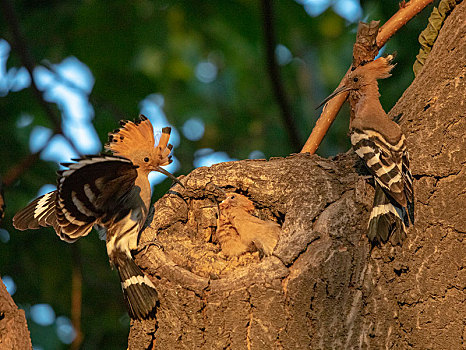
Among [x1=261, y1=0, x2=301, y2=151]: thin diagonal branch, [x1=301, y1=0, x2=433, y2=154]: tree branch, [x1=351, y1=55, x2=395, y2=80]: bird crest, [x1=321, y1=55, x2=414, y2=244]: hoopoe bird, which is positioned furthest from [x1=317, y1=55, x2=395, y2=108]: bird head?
[x1=261, y1=0, x2=301, y2=151]: thin diagonal branch

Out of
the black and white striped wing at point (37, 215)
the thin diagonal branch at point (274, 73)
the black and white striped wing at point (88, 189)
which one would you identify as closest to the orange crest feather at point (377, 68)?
the thin diagonal branch at point (274, 73)

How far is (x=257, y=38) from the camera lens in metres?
4.91

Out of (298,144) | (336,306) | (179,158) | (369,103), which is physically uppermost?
(179,158)

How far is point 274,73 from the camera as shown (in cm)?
502

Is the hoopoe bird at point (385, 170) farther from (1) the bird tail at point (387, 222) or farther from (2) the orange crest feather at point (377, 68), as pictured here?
(2) the orange crest feather at point (377, 68)

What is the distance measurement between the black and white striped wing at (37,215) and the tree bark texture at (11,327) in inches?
40.5

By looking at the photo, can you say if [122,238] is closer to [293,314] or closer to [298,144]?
[293,314]

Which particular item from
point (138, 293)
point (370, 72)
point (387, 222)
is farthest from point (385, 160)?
point (138, 293)

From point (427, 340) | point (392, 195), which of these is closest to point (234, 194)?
point (392, 195)

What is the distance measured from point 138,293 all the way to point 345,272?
104 cm

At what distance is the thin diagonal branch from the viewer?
15.2 feet

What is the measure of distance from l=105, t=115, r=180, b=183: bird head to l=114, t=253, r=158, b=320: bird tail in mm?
977

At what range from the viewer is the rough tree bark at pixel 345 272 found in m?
2.94

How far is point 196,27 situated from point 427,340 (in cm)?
304
